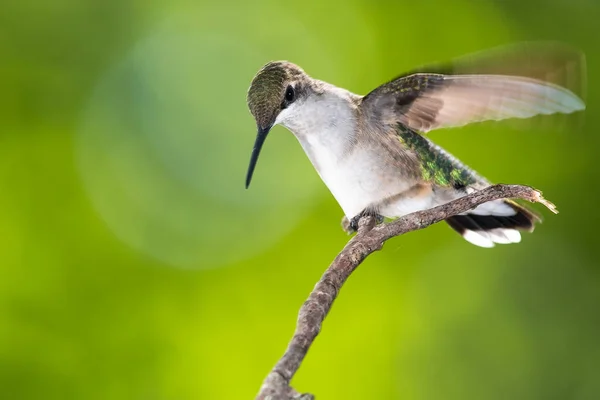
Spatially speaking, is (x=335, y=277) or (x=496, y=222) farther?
(x=496, y=222)

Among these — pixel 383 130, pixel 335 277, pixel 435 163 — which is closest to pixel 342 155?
pixel 383 130

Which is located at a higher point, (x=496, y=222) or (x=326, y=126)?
(x=326, y=126)

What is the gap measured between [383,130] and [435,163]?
0.43m

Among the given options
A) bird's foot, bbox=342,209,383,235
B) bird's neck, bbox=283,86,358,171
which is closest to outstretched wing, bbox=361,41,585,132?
bird's neck, bbox=283,86,358,171

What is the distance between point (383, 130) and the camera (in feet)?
13.6

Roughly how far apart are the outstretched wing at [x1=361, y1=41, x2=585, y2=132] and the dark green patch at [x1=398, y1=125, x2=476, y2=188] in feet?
0.34

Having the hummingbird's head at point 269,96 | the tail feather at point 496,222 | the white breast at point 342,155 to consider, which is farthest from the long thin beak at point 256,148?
the tail feather at point 496,222

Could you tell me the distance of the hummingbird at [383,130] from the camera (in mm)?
3844

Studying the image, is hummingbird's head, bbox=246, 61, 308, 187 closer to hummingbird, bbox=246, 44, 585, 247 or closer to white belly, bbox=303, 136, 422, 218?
hummingbird, bbox=246, 44, 585, 247

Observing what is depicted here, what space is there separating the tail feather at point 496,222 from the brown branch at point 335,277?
125 cm

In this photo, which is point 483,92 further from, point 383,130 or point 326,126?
point 326,126

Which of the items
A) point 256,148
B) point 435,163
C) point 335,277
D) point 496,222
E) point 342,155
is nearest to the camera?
point 335,277

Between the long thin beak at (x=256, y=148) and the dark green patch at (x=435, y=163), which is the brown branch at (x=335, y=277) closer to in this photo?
the long thin beak at (x=256, y=148)

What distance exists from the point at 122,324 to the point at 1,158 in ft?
8.18
